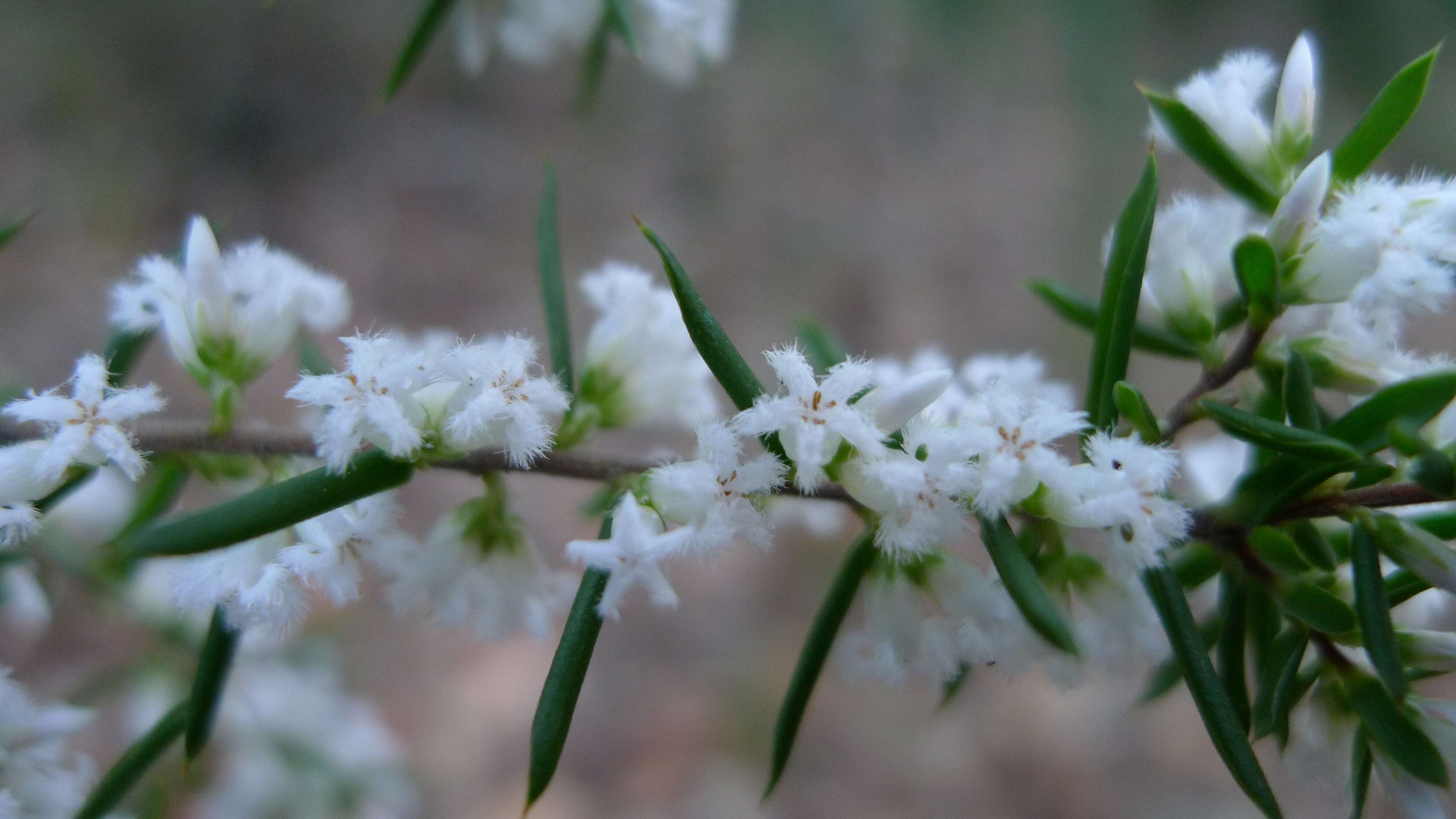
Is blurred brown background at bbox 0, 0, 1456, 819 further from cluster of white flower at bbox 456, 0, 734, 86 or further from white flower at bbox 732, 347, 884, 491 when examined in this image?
white flower at bbox 732, 347, 884, 491

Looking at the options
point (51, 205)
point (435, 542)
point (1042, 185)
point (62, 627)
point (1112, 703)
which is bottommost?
point (435, 542)

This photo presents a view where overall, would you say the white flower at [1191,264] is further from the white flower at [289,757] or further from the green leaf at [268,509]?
the white flower at [289,757]

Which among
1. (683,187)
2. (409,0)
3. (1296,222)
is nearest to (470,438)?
(1296,222)

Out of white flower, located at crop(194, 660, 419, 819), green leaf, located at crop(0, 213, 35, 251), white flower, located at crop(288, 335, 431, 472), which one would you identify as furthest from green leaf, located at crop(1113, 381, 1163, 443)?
white flower, located at crop(194, 660, 419, 819)

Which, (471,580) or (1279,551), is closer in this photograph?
(1279,551)

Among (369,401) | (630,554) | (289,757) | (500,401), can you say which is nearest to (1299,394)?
(630,554)

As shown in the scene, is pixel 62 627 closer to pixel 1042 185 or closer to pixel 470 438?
pixel 470 438

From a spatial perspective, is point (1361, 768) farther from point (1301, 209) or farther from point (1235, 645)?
point (1301, 209)
